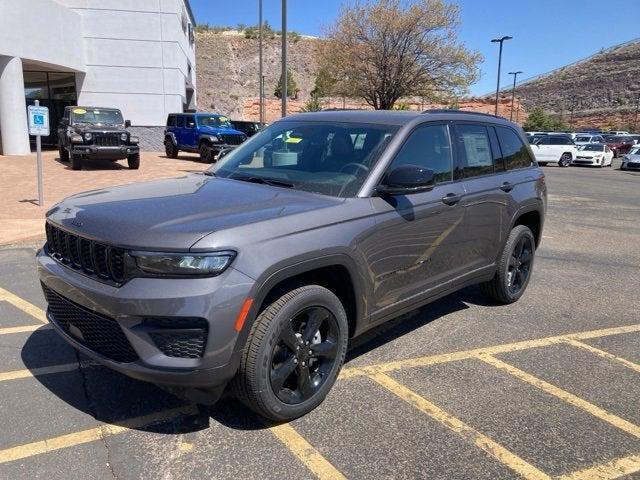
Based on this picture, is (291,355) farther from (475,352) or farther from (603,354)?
(603,354)

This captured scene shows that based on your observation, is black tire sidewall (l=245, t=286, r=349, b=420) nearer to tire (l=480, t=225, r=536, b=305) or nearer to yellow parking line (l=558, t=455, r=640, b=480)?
yellow parking line (l=558, t=455, r=640, b=480)

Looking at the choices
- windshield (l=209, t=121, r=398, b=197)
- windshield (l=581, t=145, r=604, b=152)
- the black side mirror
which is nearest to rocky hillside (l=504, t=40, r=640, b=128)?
windshield (l=581, t=145, r=604, b=152)

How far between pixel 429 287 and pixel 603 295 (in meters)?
2.92

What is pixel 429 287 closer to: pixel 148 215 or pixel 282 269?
pixel 282 269

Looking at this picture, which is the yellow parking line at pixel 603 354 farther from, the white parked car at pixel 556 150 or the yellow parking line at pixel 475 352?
the white parked car at pixel 556 150

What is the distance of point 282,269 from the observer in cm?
279

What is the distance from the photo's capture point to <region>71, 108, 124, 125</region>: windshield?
1770 centimetres

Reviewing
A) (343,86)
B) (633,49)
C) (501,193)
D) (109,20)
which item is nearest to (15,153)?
(109,20)

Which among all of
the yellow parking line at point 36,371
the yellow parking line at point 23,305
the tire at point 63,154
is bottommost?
the yellow parking line at point 36,371

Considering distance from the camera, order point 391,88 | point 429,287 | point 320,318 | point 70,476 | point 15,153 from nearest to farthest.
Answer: point 70,476 → point 320,318 → point 429,287 → point 15,153 → point 391,88

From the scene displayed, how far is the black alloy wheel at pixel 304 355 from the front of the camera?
2975 mm

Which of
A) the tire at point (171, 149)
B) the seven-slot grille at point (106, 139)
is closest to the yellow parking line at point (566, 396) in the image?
the seven-slot grille at point (106, 139)

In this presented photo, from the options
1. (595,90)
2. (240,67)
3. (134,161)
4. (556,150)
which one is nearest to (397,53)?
(556,150)

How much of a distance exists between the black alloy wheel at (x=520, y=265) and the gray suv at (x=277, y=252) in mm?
644
